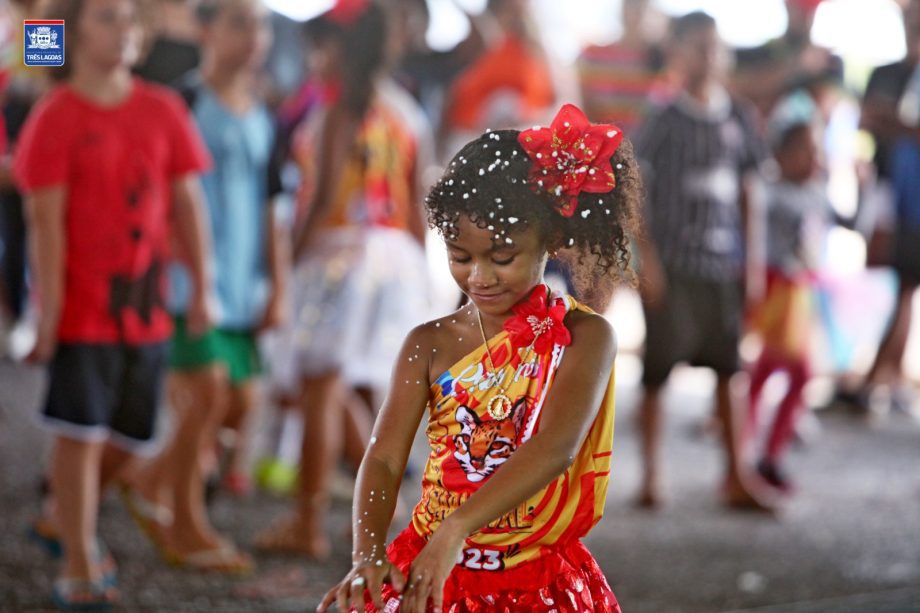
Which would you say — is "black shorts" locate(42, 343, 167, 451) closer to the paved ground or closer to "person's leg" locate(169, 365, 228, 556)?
"person's leg" locate(169, 365, 228, 556)

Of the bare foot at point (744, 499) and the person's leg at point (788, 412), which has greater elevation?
the person's leg at point (788, 412)

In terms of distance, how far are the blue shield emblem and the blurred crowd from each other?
1.96 ft

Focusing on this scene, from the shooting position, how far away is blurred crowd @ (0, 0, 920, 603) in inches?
128

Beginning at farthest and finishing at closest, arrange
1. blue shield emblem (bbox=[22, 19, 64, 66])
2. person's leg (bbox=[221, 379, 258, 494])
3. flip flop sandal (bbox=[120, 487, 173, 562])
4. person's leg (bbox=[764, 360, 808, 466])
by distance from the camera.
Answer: person's leg (bbox=[764, 360, 808, 466]) → person's leg (bbox=[221, 379, 258, 494]) → flip flop sandal (bbox=[120, 487, 173, 562]) → blue shield emblem (bbox=[22, 19, 64, 66])

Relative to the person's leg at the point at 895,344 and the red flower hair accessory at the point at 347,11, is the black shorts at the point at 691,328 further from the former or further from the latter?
the person's leg at the point at 895,344

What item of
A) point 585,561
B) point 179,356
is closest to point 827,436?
point 179,356

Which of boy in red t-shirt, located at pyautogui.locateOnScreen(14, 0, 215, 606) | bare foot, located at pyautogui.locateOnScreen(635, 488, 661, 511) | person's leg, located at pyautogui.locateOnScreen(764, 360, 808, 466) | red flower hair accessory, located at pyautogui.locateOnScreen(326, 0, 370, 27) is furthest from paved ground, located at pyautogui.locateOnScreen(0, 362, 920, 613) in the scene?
red flower hair accessory, located at pyautogui.locateOnScreen(326, 0, 370, 27)

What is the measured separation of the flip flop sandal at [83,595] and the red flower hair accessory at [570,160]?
1.89 meters

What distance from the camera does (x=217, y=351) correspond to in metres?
3.80

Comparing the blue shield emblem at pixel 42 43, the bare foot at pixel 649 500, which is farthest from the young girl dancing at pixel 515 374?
the bare foot at pixel 649 500

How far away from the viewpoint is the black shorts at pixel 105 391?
3.25 metres

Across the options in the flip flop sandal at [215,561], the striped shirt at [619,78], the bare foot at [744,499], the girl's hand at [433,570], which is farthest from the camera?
the striped shirt at [619,78]

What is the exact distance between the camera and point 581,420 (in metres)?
1.82

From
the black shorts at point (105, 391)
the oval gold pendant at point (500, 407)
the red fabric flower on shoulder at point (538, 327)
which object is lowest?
the black shorts at point (105, 391)
